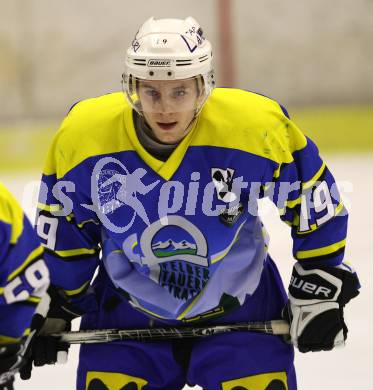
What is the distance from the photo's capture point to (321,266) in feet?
8.25

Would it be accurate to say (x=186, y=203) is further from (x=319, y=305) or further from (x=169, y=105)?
(x=319, y=305)

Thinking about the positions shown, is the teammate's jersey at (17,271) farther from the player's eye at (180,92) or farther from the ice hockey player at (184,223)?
the player's eye at (180,92)

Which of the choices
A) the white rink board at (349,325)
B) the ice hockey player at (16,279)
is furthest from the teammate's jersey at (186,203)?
the white rink board at (349,325)

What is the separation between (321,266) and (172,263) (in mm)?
356

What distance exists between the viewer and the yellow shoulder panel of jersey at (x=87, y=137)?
2350 millimetres

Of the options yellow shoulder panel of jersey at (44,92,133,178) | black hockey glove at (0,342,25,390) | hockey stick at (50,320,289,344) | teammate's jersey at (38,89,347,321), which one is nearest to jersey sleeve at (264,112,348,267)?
teammate's jersey at (38,89,347,321)

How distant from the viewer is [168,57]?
226 cm

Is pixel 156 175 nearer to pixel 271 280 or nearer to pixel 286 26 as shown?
pixel 271 280

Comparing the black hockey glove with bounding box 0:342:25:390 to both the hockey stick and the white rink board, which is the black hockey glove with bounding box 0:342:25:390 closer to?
the hockey stick

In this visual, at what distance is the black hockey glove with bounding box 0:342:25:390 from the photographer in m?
2.07

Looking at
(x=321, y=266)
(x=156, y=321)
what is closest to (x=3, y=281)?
(x=156, y=321)

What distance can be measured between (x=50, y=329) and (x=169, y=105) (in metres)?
0.66

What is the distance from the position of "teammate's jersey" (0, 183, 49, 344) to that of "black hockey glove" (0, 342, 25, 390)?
0.05ft

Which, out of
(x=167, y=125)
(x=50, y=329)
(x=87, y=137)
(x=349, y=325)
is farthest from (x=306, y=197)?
(x=349, y=325)
